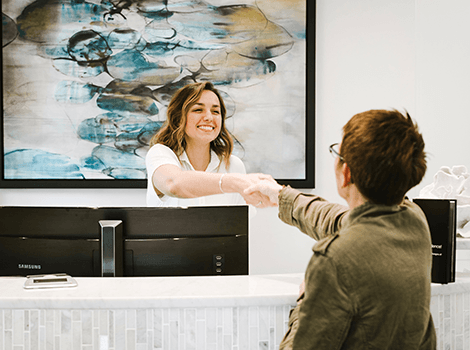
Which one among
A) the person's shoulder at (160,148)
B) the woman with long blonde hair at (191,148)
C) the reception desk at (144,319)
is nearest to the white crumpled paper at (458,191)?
the reception desk at (144,319)

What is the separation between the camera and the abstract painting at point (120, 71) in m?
2.87

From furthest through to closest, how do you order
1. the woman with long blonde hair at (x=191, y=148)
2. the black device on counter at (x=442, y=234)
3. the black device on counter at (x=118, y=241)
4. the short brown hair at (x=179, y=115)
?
the short brown hair at (x=179, y=115) < the woman with long blonde hair at (x=191, y=148) < the black device on counter at (x=118, y=241) < the black device on counter at (x=442, y=234)

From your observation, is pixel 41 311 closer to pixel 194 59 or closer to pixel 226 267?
pixel 226 267

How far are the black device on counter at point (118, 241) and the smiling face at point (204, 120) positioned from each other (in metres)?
0.92

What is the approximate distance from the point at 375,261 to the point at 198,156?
1724 millimetres

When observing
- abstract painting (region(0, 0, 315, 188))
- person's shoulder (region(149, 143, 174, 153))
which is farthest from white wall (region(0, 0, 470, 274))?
person's shoulder (region(149, 143, 174, 153))

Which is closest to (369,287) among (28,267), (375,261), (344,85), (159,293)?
→ (375,261)

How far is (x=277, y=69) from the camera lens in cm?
292

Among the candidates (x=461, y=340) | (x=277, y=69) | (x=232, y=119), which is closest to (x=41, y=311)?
(x=461, y=340)

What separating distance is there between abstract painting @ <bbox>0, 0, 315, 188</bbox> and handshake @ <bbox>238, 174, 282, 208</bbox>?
4.45 ft

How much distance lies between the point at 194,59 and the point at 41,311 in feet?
7.14

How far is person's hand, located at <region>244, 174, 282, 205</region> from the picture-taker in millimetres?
1426

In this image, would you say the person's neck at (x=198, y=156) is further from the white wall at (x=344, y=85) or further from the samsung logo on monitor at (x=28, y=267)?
the samsung logo on monitor at (x=28, y=267)

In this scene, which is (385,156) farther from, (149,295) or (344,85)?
(344,85)
